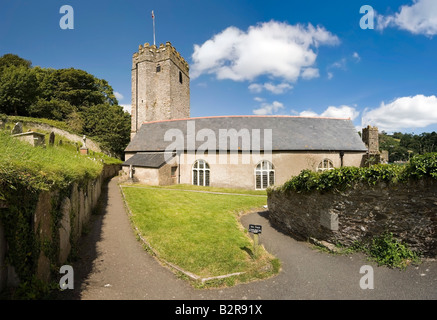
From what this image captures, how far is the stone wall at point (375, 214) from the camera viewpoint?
6.23 m

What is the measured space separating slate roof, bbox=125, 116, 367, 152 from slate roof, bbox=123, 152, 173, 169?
0.94 meters

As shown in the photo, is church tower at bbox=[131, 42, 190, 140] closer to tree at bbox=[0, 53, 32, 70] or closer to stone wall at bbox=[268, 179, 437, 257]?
tree at bbox=[0, 53, 32, 70]

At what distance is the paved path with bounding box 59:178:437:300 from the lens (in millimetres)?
5219

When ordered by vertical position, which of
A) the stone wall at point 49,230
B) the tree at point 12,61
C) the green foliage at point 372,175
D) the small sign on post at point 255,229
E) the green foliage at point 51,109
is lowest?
the small sign on post at point 255,229

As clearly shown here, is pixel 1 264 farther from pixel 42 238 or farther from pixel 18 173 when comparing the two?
pixel 18 173

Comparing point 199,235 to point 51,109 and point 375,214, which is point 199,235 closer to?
point 375,214

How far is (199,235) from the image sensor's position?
29.8ft

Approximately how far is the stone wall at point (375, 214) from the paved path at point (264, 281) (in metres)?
0.71

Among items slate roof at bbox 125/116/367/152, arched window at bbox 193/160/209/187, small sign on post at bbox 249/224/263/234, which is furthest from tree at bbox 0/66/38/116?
small sign on post at bbox 249/224/263/234

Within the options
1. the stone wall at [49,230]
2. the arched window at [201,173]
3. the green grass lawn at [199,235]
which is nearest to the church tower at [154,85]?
the arched window at [201,173]

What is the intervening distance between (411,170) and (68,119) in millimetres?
49257

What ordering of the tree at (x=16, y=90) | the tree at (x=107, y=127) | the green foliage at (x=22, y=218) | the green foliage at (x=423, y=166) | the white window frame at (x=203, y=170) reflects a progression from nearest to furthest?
1. the green foliage at (x=22, y=218)
2. the green foliage at (x=423, y=166)
3. the white window frame at (x=203, y=170)
4. the tree at (x=16, y=90)
5. the tree at (x=107, y=127)

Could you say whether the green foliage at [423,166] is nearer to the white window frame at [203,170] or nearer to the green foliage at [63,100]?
the white window frame at [203,170]
